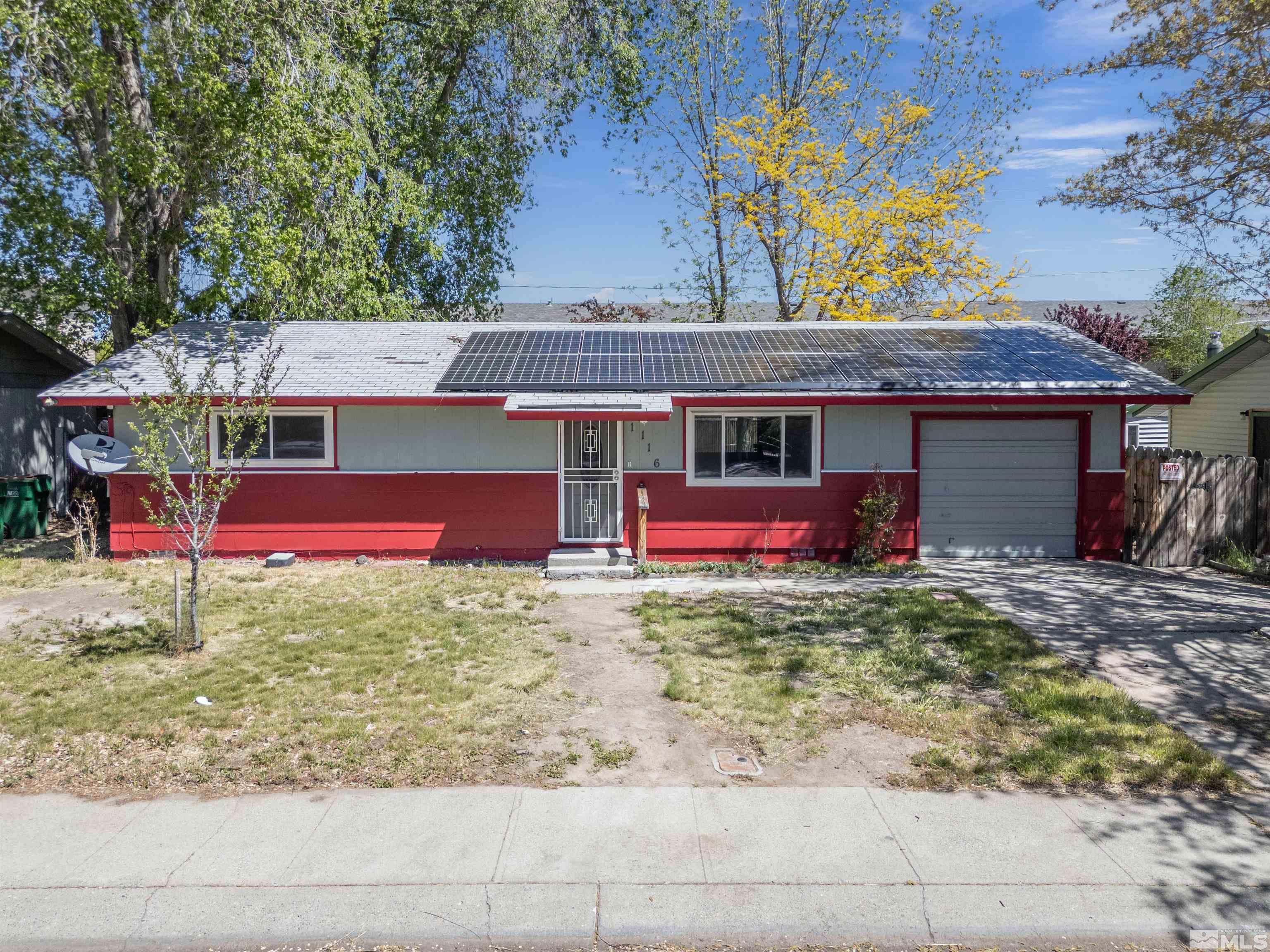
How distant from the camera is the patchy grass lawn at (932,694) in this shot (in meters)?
5.73

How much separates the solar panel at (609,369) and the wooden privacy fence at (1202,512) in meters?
8.39

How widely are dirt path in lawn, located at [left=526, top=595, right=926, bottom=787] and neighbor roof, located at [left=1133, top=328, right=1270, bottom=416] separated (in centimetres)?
1102

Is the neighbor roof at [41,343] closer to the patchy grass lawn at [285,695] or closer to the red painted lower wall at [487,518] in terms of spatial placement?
the red painted lower wall at [487,518]

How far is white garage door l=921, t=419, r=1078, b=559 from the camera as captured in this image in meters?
13.3

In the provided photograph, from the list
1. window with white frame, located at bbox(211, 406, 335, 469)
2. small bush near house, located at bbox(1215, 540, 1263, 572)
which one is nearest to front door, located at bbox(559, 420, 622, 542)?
window with white frame, located at bbox(211, 406, 335, 469)

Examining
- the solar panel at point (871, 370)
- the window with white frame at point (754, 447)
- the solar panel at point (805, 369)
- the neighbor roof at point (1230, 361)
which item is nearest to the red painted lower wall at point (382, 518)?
the window with white frame at point (754, 447)

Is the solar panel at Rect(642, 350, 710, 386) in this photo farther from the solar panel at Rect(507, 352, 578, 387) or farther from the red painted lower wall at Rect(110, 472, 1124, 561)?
the red painted lower wall at Rect(110, 472, 1124, 561)

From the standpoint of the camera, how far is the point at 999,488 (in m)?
13.4

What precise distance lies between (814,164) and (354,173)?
1348cm

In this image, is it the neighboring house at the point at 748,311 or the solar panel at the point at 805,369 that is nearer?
the solar panel at the point at 805,369

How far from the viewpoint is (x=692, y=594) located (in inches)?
436

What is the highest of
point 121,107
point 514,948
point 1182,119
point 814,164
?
point 814,164

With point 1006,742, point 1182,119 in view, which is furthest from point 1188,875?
point 1182,119

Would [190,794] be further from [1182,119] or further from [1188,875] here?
[1182,119]
